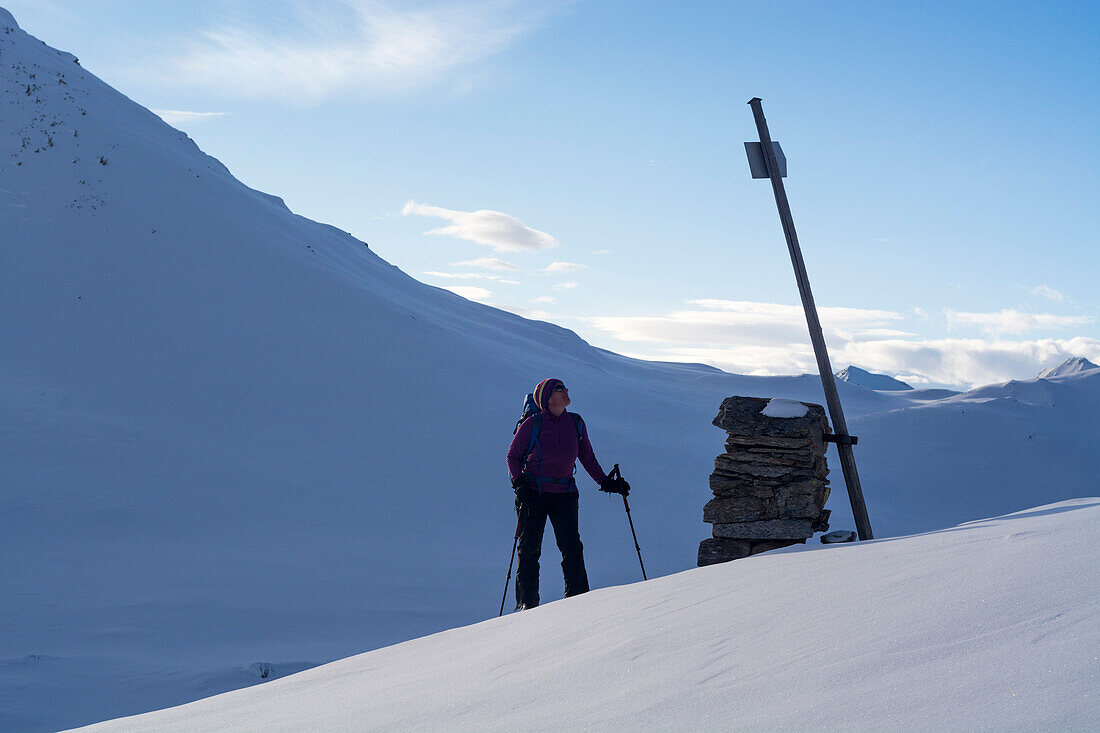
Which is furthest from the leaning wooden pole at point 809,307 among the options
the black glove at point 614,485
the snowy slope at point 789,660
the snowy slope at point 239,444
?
the snowy slope at point 239,444

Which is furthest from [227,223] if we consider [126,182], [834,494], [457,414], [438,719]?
[438,719]

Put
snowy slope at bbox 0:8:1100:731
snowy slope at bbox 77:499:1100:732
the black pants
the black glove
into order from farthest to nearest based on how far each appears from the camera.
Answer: snowy slope at bbox 0:8:1100:731, the black glove, the black pants, snowy slope at bbox 77:499:1100:732

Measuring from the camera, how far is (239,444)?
47.0ft

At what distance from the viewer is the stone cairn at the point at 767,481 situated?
7.40m

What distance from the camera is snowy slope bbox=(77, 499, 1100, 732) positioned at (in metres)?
2.48

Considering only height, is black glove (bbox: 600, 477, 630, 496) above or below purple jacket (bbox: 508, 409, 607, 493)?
below

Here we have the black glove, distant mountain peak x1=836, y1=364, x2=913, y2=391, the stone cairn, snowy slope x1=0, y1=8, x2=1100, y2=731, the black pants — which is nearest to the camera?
the black pants

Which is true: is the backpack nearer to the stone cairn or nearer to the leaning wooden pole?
the stone cairn

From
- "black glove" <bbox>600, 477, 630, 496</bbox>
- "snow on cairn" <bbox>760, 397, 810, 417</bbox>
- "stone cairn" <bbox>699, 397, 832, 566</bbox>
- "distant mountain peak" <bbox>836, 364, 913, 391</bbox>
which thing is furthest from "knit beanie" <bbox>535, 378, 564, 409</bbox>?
"distant mountain peak" <bbox>836, 364, 913, 391</bbox>

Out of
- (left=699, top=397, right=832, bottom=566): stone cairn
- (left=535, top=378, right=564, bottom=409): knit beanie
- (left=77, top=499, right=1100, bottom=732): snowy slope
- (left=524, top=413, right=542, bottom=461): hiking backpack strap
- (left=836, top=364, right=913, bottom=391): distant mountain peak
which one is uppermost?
(left=836, top=364, right=913, bottom=391): distant mountain peak

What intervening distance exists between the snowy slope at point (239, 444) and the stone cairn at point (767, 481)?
3.56 meters

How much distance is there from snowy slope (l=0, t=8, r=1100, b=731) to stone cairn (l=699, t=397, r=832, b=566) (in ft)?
11.7

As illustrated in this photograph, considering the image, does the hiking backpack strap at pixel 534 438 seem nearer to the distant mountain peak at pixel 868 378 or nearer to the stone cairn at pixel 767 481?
the stone cairn at pixel 767 481

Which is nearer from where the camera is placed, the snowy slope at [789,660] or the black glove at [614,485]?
the snowy slope at [789,660]
